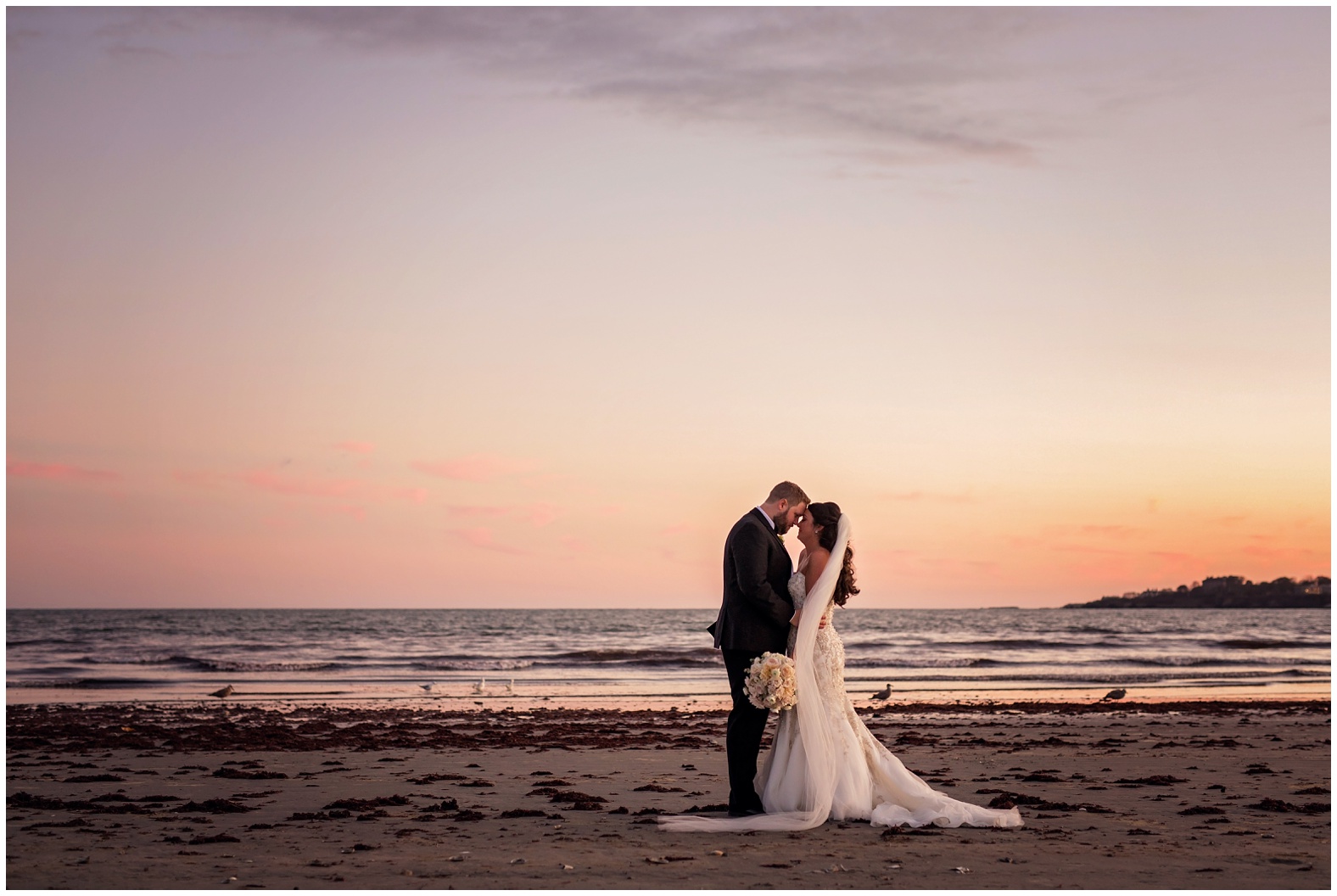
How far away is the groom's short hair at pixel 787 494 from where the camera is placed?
7.59m

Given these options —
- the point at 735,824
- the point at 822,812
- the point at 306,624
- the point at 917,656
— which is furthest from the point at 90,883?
the point at 306,624

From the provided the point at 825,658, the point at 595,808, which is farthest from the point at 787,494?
the point at 595,808

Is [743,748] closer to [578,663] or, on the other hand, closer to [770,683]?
[770,683]

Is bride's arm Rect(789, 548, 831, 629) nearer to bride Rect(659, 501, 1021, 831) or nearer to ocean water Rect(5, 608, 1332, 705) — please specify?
bride Rect(659, 501, 1021, 831)

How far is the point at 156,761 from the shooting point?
11.2 meters

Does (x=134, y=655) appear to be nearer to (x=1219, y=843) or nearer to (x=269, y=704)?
(x=269, y=704)

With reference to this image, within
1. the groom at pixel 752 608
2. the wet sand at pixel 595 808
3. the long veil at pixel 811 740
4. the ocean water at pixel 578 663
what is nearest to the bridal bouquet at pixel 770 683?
the groom at pixel 752 608

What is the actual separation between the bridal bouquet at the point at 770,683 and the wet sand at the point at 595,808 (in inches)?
34.7

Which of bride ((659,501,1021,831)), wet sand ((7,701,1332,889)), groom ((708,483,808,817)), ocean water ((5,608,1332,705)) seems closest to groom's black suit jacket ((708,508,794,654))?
groom ((708,483,808,817))

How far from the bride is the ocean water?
1299cm

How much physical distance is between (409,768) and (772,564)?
4.91 meters

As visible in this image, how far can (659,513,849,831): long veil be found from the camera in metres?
7.14

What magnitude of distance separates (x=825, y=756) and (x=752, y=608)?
Answer: 3.61 feet

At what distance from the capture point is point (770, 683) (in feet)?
24.2
